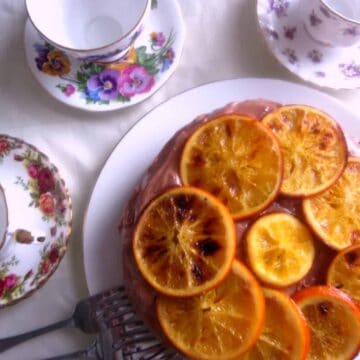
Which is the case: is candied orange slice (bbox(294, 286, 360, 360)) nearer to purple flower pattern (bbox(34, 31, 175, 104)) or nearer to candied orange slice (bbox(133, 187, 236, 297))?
candied orange slice (bbox(133, 187, 236, 297))

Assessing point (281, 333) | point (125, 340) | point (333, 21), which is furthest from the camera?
point (333, 21)

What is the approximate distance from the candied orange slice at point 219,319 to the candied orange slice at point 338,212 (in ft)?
0.50

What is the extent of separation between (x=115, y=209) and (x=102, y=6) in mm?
447

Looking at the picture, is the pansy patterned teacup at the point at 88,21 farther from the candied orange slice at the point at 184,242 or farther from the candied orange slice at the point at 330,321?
the candied orange slice at the point at 330,321

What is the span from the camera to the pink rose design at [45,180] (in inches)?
47.5

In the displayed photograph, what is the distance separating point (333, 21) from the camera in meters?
1.21

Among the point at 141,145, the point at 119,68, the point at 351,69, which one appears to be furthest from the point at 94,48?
the point at 351,69

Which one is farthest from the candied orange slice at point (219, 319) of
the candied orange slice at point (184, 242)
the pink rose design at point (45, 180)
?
the pink rose design at point (45, 180)

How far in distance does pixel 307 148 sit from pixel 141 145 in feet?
1.09

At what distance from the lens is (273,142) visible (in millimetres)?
1033

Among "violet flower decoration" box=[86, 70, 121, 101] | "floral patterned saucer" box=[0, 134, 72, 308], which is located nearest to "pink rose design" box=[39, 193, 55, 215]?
"floral patterned saucer" box=[0, 134, 72, 308]

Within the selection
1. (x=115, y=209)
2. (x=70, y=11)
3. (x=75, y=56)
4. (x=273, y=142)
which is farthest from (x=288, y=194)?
(x=70, y=11)

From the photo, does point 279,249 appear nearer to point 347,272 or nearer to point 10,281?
point 347,272

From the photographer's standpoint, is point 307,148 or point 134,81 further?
point 134,81
